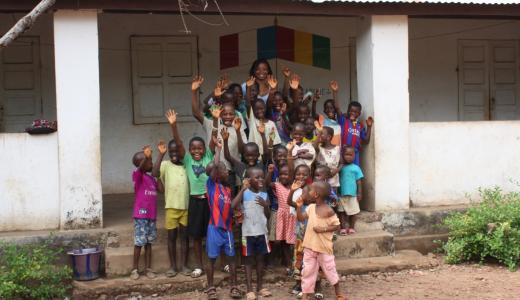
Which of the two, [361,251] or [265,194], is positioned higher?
[265,194]

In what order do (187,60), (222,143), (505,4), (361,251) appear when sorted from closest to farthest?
(222,143)
(361,251)
(505,4)
(187,60)

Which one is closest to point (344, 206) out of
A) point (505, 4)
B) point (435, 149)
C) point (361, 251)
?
point (361, 251)

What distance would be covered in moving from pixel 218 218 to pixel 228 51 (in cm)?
367

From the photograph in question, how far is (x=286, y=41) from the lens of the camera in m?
8.77

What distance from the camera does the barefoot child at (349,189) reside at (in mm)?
6637

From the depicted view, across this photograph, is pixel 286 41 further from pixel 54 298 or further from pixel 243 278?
pixel 54 298

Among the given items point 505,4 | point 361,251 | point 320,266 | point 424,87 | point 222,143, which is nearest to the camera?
point 320,266

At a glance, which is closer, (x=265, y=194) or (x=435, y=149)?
(x=265, y=194)

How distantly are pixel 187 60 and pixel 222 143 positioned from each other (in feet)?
9.58

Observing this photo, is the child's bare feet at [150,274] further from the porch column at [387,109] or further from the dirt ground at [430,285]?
the porch column at [387,109]

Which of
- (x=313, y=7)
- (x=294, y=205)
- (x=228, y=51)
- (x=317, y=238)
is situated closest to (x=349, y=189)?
(x=294, y=205)

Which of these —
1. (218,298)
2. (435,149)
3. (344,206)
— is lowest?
(218,298)

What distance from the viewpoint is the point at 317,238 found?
524 centimetres

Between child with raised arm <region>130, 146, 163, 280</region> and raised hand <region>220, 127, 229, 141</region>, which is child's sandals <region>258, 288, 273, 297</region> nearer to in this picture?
child with raised arm <region>130, 146, 163, 280</region>
